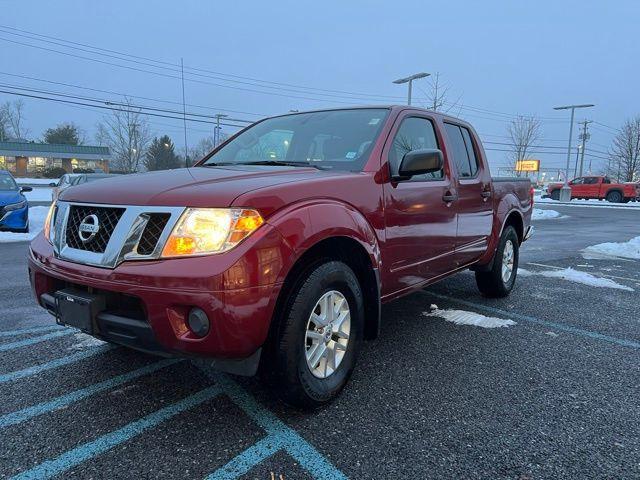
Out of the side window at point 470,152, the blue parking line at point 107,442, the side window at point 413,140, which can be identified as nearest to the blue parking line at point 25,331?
the blue parking line at point 107,442

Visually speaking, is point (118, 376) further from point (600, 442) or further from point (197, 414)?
Result: point (600, 442)

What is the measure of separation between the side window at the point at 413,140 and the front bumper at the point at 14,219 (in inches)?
367

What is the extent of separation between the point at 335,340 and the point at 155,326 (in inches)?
40.5

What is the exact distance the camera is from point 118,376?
3021mm

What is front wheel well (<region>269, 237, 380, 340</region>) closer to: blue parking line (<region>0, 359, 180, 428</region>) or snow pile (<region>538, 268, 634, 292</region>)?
blue parking line (<region>0, 359, 180, 428</region>)

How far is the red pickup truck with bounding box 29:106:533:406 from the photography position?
7.03ft

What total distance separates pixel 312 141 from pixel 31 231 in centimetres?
949

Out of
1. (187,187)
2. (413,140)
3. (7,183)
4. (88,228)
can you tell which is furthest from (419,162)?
(7,183)

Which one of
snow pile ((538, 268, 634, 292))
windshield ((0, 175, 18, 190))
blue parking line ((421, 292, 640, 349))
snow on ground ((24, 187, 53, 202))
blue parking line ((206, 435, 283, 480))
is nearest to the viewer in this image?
blue parking line ((206, 435, 283, 480))

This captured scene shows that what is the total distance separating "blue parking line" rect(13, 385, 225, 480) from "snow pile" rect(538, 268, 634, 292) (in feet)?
17.6

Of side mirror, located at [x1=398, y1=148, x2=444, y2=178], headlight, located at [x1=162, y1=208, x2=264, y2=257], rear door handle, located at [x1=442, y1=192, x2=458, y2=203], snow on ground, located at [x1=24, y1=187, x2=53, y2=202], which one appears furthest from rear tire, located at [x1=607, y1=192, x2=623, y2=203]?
headlight, located at [x1=162, y1=208, x2=264, y2=257]

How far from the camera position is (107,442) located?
7.49ft

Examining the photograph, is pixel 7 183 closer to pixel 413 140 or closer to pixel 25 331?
pixel 25 331

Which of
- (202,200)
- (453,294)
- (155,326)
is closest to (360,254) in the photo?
(202,200)
